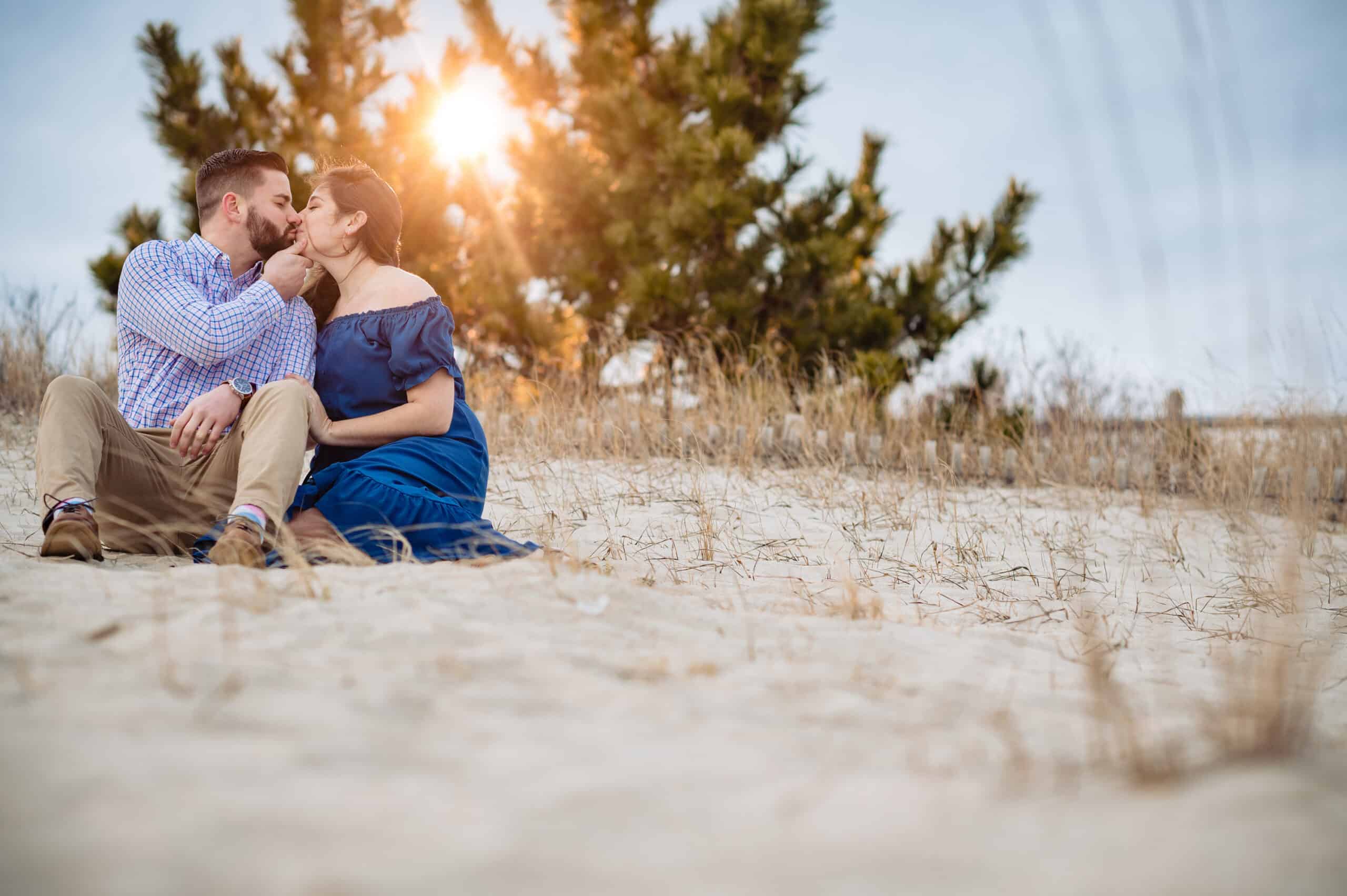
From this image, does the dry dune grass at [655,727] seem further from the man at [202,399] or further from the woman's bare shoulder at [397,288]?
the woman's bare shoulder at [397,288]

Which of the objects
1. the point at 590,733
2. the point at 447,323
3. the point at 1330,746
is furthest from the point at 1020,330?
the point at 590,733

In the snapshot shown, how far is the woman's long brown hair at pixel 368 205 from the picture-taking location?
112 inches

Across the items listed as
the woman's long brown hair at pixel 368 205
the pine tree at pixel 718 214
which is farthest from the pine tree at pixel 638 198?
the woman's long brown hair at pixel 368 205

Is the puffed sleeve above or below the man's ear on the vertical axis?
below

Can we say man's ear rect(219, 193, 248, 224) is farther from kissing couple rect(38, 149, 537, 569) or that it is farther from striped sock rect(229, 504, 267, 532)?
striped sock rect(229, 504, 267, 532)

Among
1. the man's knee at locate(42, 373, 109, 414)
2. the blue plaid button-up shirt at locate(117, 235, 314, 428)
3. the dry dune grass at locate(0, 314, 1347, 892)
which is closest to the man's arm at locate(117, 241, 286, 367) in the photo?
the blue plaid button-up shirt at locate(117, 235, 314, 428)

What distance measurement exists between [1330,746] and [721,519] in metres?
2.76

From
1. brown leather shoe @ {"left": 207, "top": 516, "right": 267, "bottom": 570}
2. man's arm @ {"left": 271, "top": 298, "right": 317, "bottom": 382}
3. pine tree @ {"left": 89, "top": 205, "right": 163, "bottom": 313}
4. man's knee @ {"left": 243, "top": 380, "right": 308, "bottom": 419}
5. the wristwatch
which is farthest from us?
pine tree @ {"left": 89, "top": 205, "right": 163, "bottom": 313}

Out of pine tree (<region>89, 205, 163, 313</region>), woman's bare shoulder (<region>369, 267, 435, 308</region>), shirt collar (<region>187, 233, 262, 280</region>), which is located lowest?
woman's bare shoulder (<region>369, 267, 435, 308</region>)

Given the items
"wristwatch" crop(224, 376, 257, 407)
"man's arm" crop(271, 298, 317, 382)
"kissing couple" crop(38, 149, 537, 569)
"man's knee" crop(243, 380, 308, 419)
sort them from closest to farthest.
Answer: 1. "kissing couple" crop(38, 149, 537, 569)
2. "man's knee" crop(243, 380, 308, 419)
3. "wristwatch" crop(224, 376, 257, 407)
4. "man's arm" crop(271, 298, 317, 382)

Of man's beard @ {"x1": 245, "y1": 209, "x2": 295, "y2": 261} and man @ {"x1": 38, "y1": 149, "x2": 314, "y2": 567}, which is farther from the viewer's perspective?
man's beard @ {"x1": 245, "y1": 209, "x2": 295, "y2": 261}

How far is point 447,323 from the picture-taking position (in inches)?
111

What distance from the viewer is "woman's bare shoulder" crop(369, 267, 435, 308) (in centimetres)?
281

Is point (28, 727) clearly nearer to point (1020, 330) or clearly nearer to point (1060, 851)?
point (1060, 851)
